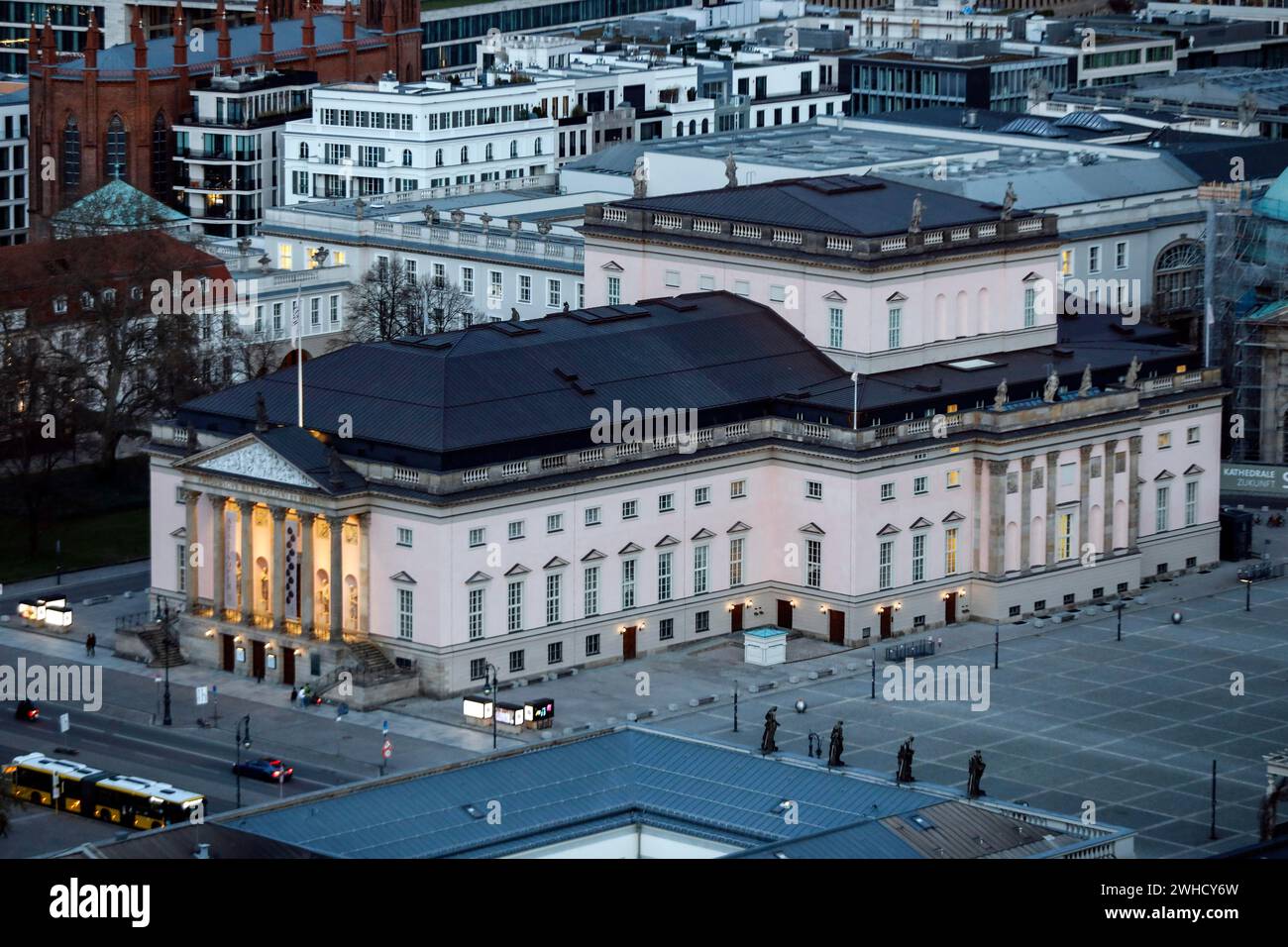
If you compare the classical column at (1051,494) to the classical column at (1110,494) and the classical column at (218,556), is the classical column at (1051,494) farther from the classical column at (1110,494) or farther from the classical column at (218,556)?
the classical column at (218,556)

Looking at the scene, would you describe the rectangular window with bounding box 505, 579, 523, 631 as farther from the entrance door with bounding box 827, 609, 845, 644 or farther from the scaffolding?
the scaffolding

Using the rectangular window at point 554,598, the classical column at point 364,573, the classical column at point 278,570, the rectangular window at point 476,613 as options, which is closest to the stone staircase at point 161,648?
the classical column at point 278,570

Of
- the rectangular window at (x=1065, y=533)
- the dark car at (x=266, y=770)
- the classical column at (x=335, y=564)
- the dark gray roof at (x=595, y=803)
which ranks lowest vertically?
the dark car at (x=266, y=770)

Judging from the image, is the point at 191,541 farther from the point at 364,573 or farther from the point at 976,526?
the point at 976,526

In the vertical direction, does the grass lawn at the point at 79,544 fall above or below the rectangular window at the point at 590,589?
below

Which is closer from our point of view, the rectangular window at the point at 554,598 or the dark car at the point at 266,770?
the dark car at the point at 266,770

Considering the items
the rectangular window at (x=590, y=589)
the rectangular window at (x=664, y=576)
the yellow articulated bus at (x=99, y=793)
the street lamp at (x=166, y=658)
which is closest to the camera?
the yellow articulated bus at (x=99, y=793)

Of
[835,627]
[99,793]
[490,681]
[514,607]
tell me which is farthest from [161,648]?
[835,627]
